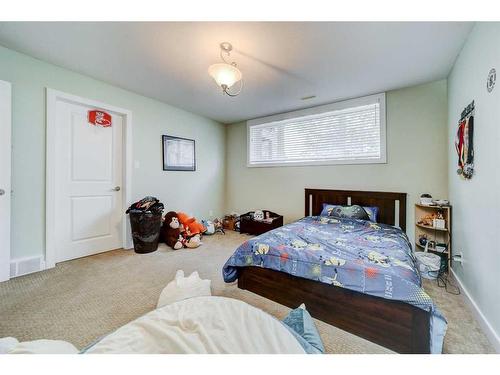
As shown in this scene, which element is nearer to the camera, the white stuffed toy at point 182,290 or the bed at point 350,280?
the bed at point 350,280

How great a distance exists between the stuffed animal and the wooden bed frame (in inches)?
59.3

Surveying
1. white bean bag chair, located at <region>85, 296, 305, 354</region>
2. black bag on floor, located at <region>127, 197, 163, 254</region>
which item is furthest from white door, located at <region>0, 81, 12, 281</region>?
white bean bag chair, located at <region>85, 296, 305, 354</region>

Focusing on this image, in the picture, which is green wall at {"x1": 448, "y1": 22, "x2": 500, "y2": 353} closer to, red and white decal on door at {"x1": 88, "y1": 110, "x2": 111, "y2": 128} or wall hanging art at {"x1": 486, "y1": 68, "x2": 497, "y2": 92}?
A: wall hanging art at {"x1": 486, "y1": 68, "x2": 497, "y2": 92}

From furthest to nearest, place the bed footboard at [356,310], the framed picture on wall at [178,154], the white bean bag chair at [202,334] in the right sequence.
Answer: the framed picture on wall at [178,154] → the bed footboard at [356,310] → the white bean bag chair at [202,334]

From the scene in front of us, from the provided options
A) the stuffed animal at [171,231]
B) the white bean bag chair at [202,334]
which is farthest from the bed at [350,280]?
the stuffed animal at [171,231]

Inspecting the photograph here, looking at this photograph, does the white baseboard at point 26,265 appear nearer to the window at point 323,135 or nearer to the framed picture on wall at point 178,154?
the framed picture on wall at point 178,154

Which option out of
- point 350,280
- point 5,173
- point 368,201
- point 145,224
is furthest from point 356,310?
point 5,173

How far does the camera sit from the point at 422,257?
2275mm

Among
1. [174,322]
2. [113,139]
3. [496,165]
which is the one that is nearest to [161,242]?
[113,139]

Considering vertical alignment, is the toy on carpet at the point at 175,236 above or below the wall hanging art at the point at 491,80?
below

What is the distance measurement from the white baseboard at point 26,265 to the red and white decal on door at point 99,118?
1.75 m

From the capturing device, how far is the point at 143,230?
288 centimetres

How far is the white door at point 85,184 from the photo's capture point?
8.39ft

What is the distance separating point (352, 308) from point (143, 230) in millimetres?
2637
